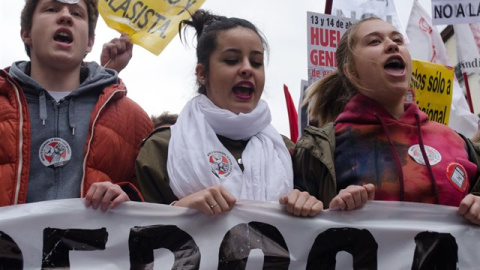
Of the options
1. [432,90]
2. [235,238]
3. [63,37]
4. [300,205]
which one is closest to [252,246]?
[235,238]

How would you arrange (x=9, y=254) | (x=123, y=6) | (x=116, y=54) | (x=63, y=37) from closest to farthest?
(x=9, y=254) < (x=63, y=37) < (x=116, y=54) < (x=123, y=6)

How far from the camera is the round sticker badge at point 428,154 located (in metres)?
2.81

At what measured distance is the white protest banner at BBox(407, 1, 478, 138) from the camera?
6.29 m

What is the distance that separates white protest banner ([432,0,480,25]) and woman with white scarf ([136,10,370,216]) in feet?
10.7

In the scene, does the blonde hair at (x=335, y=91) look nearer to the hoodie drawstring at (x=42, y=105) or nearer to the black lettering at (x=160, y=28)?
the hoodie drawstring at (x=42, y=105)

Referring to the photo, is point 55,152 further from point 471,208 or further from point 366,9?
point 366,9

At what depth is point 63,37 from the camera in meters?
3.15

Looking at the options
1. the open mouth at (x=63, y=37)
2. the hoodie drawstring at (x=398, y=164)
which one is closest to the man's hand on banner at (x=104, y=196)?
the open mouth at (x=63, y=37)

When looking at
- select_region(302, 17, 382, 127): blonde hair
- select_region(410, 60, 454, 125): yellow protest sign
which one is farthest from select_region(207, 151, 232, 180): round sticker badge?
select_region(410, 60, 454, 125): yellow protest sign

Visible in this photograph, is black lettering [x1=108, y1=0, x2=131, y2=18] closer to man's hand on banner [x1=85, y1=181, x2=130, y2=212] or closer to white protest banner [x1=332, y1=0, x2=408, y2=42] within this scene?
white protest banner [x1=332, y1=0, x2=408, y2=42]

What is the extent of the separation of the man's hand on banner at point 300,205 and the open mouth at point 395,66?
0.81m

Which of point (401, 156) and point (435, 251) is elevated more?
point (401, 156)

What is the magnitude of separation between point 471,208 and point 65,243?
4.55ft

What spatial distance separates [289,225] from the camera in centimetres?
256
